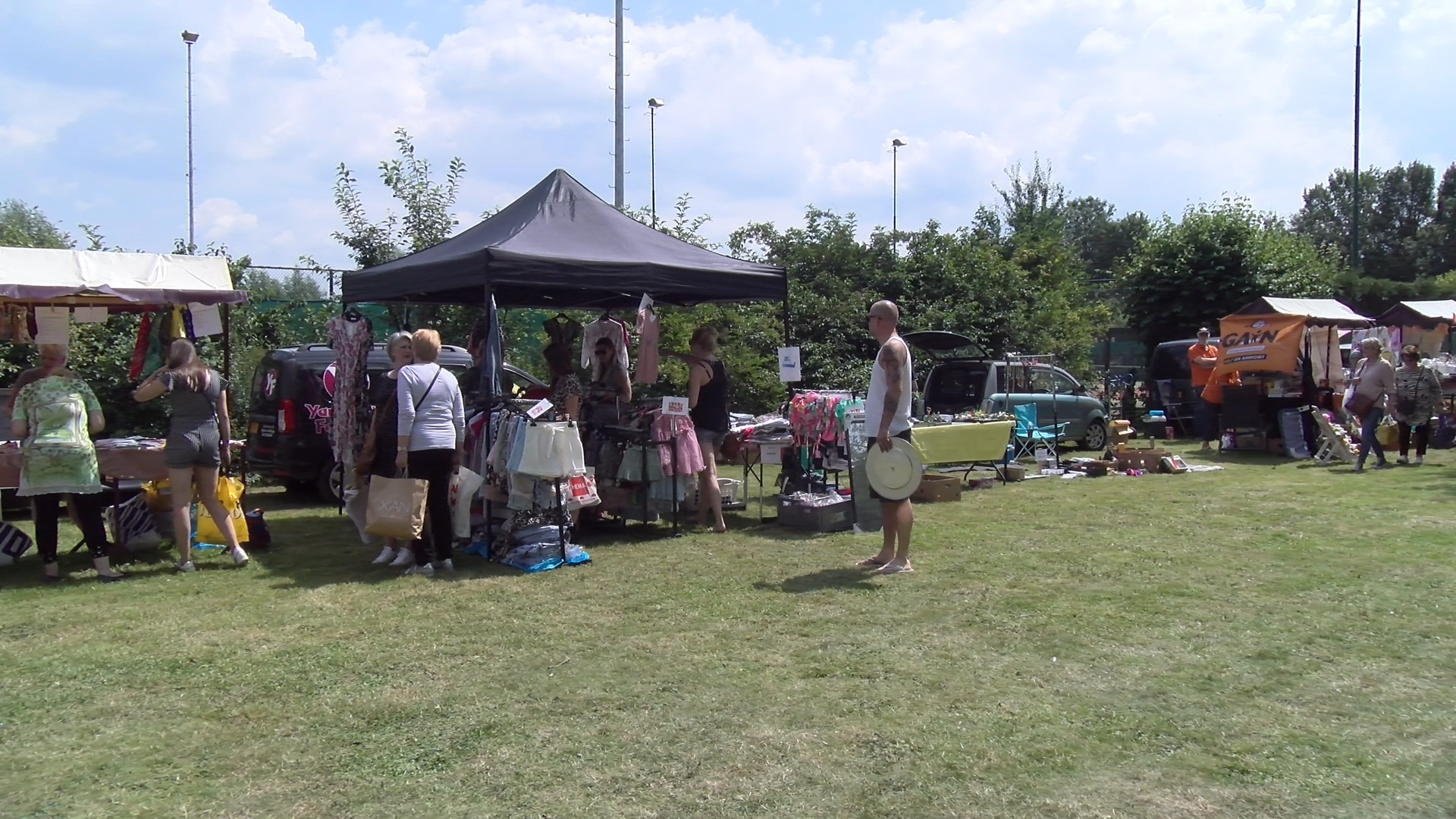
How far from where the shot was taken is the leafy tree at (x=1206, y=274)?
22.5 meters

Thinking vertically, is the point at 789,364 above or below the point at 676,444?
above

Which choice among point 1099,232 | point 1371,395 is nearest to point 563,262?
point 1371,395

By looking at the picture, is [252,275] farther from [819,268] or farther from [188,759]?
[188,759]

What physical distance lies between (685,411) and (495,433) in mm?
1540

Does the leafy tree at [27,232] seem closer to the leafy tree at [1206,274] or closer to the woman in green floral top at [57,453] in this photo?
the woman in green floral top at [57,453]

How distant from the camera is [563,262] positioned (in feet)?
25.9

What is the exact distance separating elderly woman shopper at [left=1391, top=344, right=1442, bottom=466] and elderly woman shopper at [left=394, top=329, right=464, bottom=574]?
1156 cm

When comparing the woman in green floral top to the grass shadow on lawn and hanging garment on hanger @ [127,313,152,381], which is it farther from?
the grass shadow on lawn

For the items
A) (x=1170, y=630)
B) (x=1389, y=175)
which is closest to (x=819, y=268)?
(x=1170, y=630)

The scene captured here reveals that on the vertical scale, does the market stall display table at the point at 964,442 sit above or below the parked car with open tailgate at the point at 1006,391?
below

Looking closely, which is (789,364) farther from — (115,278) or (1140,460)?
(1140,460)

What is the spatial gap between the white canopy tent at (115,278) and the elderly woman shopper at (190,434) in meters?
0.66

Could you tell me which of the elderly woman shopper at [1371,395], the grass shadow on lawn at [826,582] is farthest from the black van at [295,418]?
the elderly woman shopper at [1371,395]

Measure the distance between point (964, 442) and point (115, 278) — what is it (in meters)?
7.71
